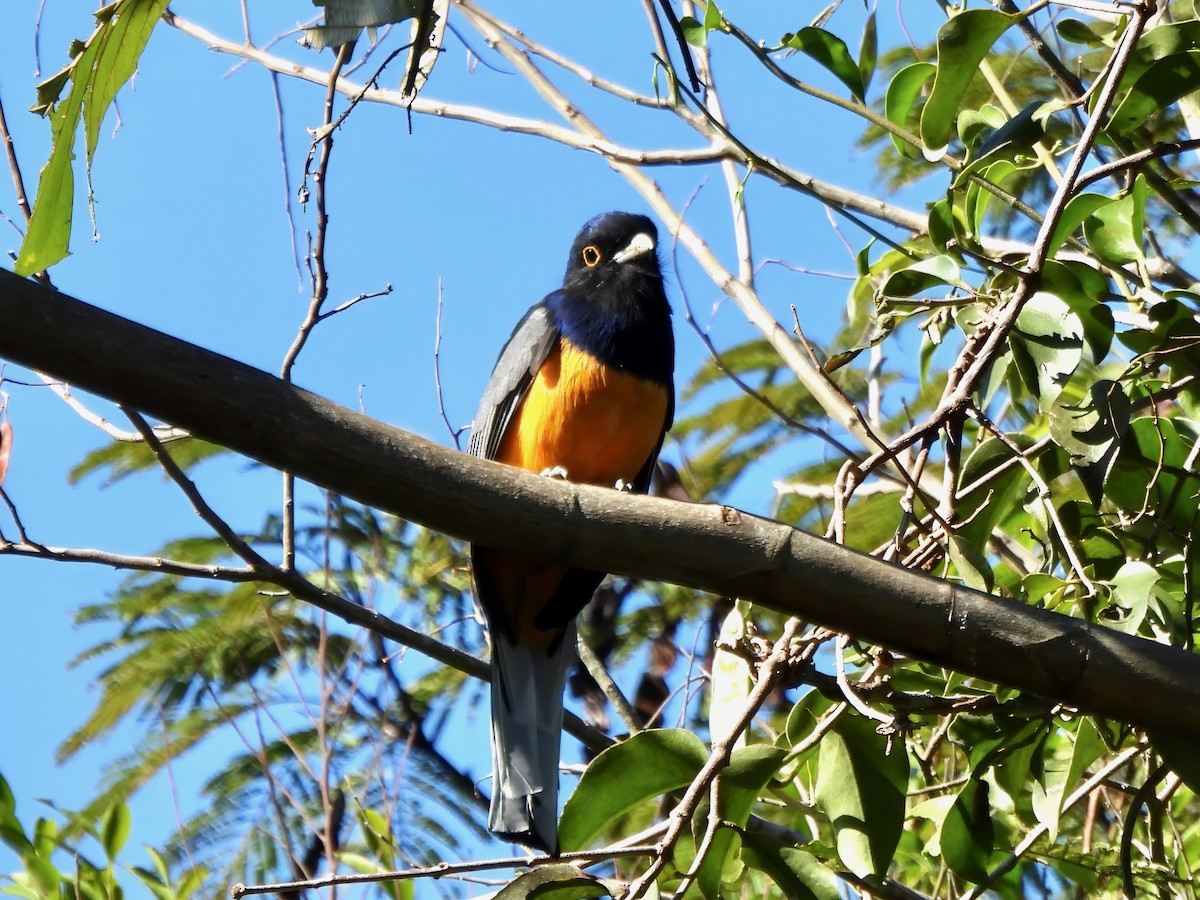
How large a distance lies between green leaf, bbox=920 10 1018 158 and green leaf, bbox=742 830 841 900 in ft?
5.19

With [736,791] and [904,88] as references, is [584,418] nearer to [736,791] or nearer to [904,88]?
[904,88]

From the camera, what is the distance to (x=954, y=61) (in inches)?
113

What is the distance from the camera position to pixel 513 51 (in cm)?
521

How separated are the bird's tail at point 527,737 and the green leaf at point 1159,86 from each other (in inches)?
85.0

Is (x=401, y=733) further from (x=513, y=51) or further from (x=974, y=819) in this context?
(x=974, y=819)

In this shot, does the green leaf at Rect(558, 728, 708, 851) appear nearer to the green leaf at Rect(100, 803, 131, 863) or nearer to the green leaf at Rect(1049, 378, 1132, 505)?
the green leaf at Rect(1049, 378, 1132, 505)

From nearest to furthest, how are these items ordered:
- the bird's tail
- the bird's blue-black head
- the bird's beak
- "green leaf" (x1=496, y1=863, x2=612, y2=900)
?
"green leaf" (x1=496, y1=863, x2=612, y2=900), the bird's tail, the bird's blue-black head, the bird's beak

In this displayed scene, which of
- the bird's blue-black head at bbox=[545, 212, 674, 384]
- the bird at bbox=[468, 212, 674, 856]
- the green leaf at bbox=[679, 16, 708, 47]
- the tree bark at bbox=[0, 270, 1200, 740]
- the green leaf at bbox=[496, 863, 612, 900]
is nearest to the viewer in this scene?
the tree bark at bbox=[0, 270, 1200, 740]

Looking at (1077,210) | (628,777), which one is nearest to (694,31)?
(1077,210)

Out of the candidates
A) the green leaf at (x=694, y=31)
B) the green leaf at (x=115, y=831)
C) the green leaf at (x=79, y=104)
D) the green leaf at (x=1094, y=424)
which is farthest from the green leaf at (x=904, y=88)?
the green leaf at (x=115, y=831)

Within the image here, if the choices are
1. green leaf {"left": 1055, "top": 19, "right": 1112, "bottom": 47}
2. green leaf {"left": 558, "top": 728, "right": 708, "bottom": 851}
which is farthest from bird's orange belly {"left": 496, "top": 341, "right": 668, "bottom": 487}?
green leaf {"left": 558, "top": 728, "right": 708, "bottom": 851}

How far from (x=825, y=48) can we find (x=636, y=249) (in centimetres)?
205

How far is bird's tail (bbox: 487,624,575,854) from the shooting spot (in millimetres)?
3557

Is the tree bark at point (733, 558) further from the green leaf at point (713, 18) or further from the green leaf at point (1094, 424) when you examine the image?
the green leaf at point (713, 18)
